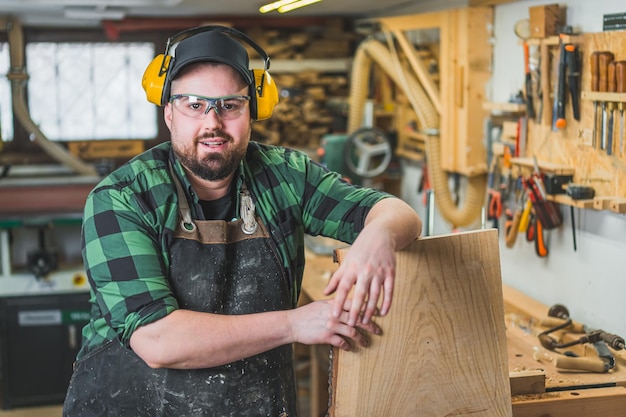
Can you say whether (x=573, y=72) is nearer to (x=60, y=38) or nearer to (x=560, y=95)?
(x=560, y=95)

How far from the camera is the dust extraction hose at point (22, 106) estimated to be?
534cm

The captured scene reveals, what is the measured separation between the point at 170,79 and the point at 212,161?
0.76ft

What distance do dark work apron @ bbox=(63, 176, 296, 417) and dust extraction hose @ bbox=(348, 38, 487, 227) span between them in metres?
2.16

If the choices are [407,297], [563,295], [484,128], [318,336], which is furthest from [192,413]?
[484,128]

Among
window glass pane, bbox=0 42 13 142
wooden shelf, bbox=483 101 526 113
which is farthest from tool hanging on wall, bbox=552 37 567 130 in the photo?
window glass pane, bbox=0 42 13 142

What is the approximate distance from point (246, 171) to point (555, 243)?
1710mm

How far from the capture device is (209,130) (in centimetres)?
200

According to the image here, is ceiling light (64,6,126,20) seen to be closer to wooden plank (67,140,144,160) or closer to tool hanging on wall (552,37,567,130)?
wooden plank (67,140,144,160)

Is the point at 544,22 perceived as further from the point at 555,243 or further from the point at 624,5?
the point at 555,243

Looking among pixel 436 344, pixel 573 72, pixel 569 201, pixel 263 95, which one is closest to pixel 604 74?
pixel 573 72

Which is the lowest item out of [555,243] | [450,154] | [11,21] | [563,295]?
[563,295]

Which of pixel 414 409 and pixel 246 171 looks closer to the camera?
pixel 414 409

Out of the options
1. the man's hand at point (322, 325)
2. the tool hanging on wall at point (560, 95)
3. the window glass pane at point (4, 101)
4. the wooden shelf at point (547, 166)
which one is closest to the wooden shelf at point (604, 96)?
the tool hanging on wall at point (560, 95)

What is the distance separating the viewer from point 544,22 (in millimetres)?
3209
